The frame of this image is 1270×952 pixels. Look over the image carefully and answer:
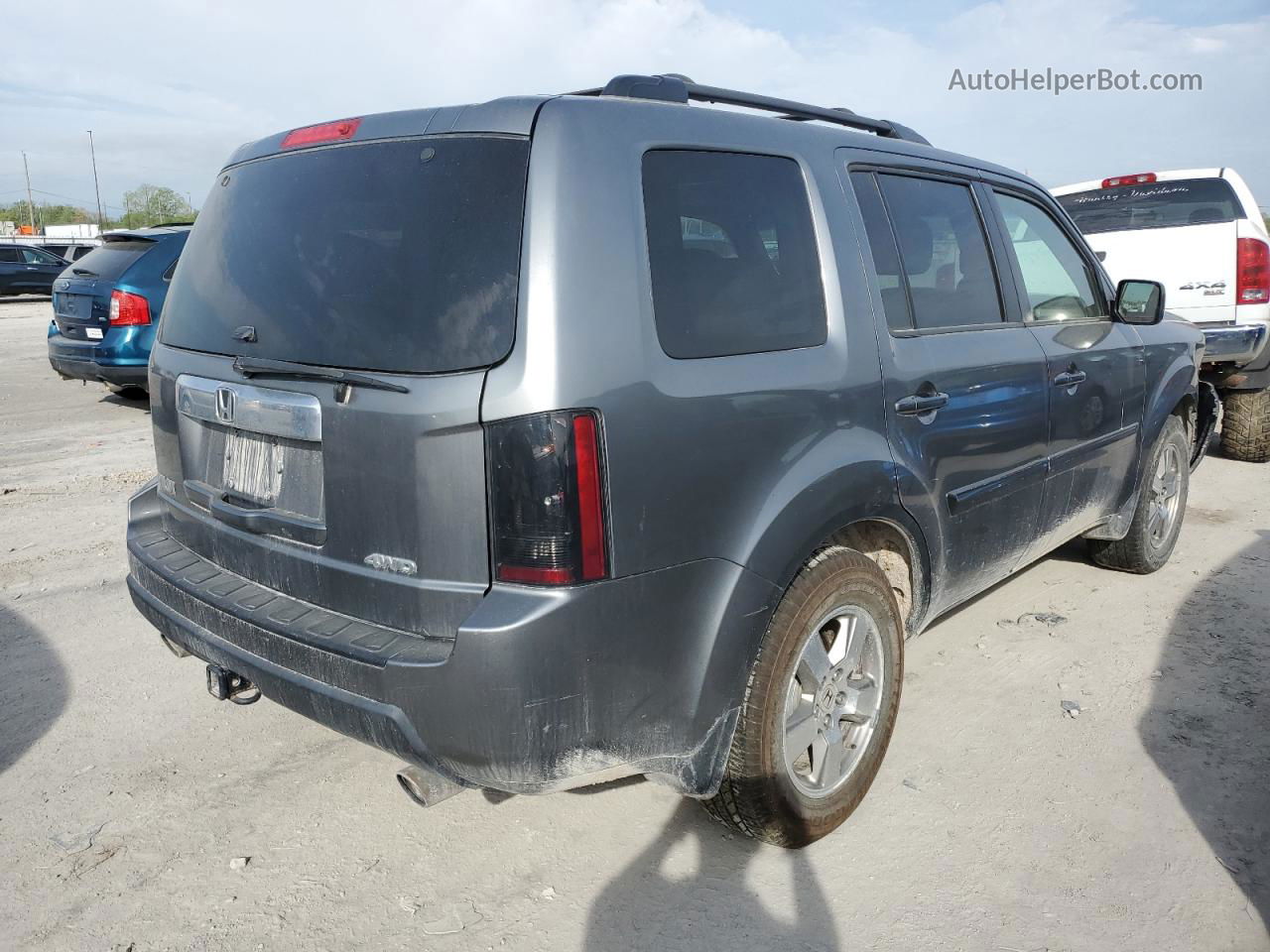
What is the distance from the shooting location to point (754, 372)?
95.2 inches

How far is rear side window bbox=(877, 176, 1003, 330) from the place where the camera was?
3.09 m

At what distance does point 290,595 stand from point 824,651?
1.43 metres

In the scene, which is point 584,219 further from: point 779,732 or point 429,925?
point 429,925

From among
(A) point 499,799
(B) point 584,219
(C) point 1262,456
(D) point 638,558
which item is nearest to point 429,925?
(A) point 499,799

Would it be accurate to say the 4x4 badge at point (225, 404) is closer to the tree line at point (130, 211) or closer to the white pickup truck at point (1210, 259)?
the white pickup truck at point (1210, 259)

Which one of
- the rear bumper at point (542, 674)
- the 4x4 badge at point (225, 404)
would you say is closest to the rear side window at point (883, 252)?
the rear bumper at point (542, 674)

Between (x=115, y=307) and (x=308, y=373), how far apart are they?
767 cm

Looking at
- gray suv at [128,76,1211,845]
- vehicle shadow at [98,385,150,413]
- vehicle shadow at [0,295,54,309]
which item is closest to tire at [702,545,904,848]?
gray suv at [128,76,1211,845]

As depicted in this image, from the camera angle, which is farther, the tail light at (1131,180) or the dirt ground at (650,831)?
the tail light at (1131,180)

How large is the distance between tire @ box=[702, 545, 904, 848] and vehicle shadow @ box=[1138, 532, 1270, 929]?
966mm

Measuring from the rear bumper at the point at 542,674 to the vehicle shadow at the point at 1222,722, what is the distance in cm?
154

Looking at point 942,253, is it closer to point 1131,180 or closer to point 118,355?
point 1131,180

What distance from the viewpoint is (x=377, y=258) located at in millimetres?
2275

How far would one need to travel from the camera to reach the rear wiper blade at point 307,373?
7.04 feet
